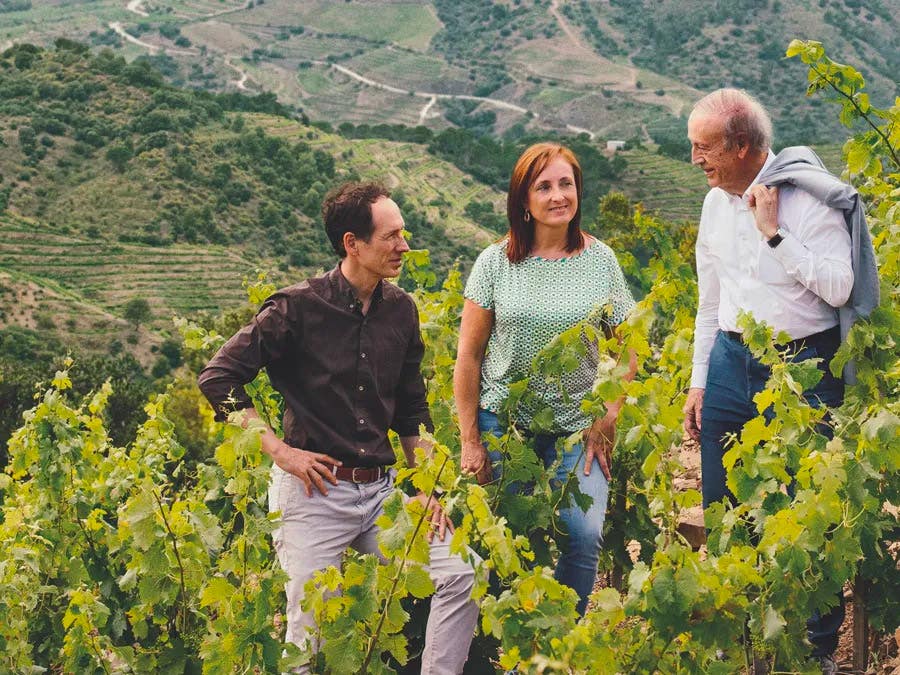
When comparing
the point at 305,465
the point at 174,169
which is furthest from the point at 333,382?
the point at 174,169

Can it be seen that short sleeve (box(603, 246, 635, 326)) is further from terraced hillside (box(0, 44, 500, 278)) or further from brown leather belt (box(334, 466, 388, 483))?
terraced hillside (box(0, 44, 500, 278))

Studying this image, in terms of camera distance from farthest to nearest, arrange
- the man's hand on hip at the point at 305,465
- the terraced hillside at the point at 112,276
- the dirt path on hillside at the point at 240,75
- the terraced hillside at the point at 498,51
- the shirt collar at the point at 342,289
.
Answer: the dirt path on hillside at the point at 240,75, the terraced hillside at the point at 498,51, the terraced hillside at the point at 112,276, the shirt collar at the point at 342,289, the man's hand on hip at the point at 305,465

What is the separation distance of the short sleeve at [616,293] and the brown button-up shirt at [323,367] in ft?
2.05

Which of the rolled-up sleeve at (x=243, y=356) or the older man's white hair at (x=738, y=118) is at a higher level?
the older man's white hair at (x=738, y=118)

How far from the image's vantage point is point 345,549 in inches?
116

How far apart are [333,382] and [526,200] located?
758mm

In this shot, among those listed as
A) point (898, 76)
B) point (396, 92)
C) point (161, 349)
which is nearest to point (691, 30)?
point (898, 76)

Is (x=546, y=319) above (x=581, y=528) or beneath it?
above

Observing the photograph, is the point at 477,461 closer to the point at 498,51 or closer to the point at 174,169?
the point at 174,169

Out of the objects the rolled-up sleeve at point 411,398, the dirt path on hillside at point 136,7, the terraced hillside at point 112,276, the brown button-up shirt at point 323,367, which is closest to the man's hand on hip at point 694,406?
the rolled-up sleeve at point 411,398

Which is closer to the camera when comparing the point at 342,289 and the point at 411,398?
the point at 342,289

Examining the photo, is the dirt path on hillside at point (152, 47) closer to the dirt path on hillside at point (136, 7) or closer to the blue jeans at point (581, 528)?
the dirt path on hillside at point (136, 7)

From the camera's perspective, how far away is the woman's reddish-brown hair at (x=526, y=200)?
3070 mm

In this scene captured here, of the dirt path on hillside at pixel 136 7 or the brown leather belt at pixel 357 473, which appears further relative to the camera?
the dirt path on hillside at pixel 136 7
